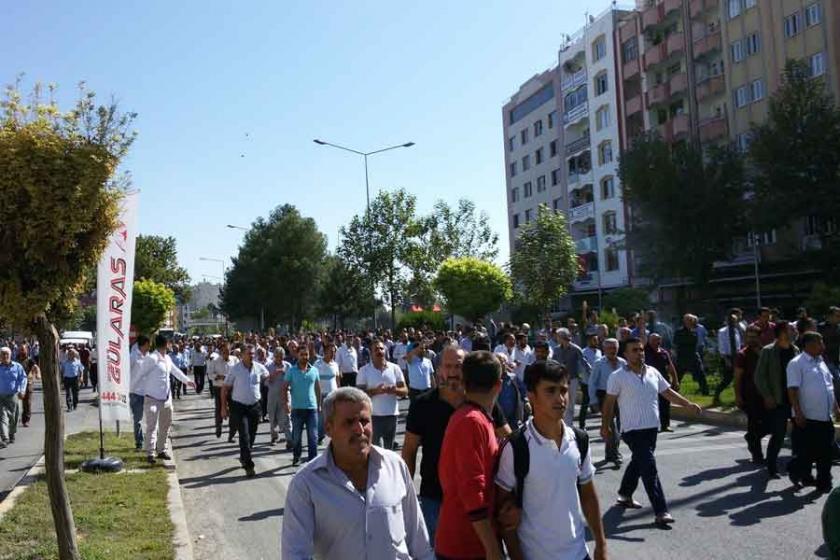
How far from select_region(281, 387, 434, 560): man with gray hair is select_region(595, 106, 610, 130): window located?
180 ft

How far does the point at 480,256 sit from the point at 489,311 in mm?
9420

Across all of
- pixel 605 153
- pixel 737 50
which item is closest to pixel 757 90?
pixel 737 50

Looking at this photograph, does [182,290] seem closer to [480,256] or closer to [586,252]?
[480,256]

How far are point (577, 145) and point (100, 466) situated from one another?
52.2 m

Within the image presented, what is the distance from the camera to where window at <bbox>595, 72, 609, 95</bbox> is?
5597 cm

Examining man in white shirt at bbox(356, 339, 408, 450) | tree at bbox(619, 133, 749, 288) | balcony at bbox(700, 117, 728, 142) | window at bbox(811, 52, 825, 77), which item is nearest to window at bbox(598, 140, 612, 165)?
balcony at bbox(700, 117, 728, 142)

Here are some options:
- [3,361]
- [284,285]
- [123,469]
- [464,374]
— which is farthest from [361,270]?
[464,374]

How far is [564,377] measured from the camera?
3963mm

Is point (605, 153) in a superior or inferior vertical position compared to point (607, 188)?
superior

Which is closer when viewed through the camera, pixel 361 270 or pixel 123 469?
pixel 123 469

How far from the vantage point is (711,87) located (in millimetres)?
44688

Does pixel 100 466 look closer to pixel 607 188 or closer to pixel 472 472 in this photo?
pixel 472 472

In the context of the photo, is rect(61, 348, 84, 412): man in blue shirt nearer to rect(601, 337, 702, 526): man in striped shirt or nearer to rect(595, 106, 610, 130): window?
rect(601, 337, 702, 526): man in striped shirt

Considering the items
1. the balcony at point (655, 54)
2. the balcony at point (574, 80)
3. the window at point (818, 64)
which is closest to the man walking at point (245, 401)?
the window at point (818, 64)
